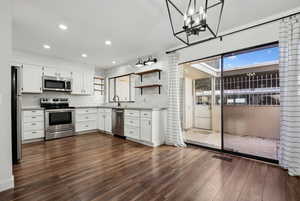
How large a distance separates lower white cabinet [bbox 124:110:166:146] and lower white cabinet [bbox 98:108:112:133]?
1110mm

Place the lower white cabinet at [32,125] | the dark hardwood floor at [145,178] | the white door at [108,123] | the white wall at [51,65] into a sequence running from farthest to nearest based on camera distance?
the white door at [108,123] → the white wall at [51,65] → the lower white cabinet at [32,125] → the dark hardwood floor at [145,178]

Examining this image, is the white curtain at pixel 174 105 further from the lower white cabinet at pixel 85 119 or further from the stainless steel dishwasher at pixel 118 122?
the lower white cabinet at pixel 85 119

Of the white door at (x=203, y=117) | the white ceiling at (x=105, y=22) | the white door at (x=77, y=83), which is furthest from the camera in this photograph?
the white door at (x=203, y=117)

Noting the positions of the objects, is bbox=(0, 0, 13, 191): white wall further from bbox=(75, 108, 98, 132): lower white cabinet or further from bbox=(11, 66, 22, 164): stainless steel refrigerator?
bbox=(75, 108, 98, 132): lower white cabinet

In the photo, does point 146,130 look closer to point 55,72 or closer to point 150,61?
point 150,61

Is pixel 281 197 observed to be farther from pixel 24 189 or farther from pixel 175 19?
pixel 24 189

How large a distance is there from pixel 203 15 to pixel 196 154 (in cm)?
270

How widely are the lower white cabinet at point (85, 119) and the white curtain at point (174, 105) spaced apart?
311cm

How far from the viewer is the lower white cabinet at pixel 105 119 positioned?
5070mm

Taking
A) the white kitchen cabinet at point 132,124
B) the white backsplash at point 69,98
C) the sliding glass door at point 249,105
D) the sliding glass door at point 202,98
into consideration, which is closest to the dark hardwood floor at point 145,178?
the sliding glass door at point 249,105

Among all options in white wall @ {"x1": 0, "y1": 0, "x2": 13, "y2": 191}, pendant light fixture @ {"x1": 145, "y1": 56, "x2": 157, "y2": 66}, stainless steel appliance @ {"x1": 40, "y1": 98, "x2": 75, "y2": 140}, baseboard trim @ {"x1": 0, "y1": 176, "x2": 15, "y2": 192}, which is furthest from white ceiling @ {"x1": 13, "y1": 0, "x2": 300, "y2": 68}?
baseboard trim @ {"x1": 0, "y1": 176, "x2": 15, "y2": 192}

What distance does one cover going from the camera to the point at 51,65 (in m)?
4.85

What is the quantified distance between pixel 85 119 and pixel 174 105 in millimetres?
3390

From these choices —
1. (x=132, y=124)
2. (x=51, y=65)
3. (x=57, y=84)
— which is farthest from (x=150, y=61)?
(x=51, y=65)
